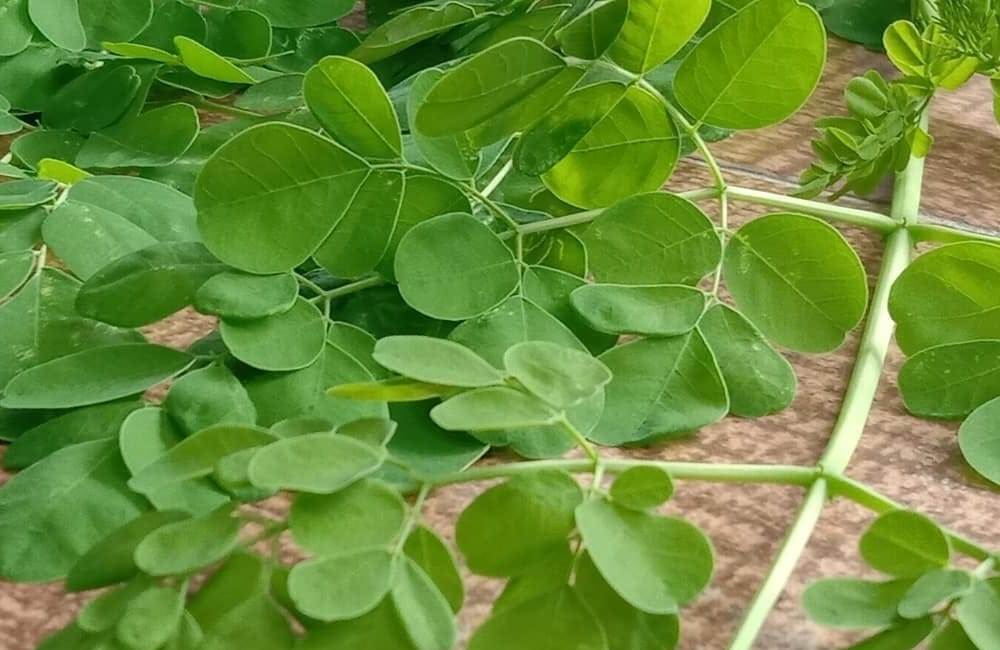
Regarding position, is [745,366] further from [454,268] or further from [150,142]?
[150,142]

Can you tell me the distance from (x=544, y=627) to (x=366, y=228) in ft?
0.56

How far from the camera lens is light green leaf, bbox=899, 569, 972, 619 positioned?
0.95 ft

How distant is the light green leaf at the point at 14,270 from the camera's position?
0.41m

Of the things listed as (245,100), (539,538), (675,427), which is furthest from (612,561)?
(245,100)

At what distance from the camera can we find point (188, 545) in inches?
10.9

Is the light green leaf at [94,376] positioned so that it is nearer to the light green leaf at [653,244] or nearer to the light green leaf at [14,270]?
the light green leaf at [14,270]

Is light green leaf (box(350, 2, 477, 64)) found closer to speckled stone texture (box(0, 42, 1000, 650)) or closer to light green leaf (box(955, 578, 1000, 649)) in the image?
speckled stone texture (box(0, 42, 1000, 650))

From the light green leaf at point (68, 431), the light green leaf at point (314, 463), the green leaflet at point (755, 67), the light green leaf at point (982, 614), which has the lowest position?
the light green leaf at point (68, 431)

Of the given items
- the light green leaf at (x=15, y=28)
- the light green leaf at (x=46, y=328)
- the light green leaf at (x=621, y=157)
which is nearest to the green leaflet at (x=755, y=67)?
the light green leaf at (x=621, y=157)

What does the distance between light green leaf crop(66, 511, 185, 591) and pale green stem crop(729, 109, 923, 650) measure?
0.15 m

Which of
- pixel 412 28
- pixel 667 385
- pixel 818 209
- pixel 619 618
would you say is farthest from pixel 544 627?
pixel 412 28

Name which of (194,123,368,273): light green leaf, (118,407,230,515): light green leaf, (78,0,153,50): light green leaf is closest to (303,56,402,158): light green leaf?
(194,123,368,273): light green leaf

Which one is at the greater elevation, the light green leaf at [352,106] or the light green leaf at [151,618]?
the light green leaf at [352,106]

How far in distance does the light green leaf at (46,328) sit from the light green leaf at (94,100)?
0.50ft
